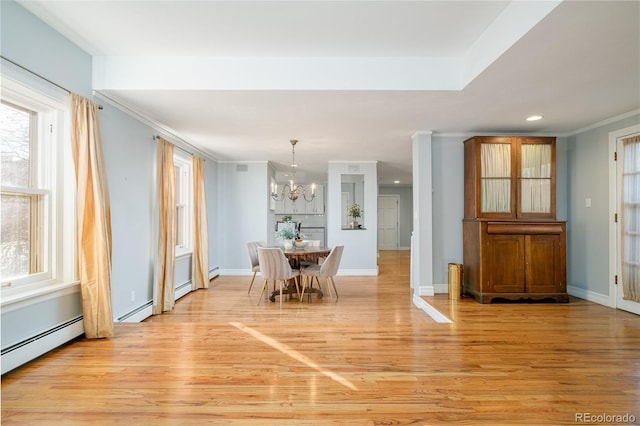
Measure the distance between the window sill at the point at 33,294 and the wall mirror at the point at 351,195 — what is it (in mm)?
5224

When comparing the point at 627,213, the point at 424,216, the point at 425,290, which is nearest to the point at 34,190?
the point at 424,216

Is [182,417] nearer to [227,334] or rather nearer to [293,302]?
[227,334]

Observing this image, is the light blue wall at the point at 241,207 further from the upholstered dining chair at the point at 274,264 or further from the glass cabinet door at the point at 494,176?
the glass cabinet door at the point at 494,176

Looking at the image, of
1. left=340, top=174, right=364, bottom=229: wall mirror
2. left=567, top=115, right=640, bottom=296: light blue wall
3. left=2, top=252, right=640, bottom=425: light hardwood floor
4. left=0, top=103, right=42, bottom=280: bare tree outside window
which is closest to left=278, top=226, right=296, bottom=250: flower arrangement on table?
left=2, top=252, right=640, bottom=425: light hardwood floor

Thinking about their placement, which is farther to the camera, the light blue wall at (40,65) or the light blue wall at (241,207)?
the light blue wall at (241,207)

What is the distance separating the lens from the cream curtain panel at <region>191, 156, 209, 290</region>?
5.40 m

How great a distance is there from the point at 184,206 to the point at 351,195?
144 inches

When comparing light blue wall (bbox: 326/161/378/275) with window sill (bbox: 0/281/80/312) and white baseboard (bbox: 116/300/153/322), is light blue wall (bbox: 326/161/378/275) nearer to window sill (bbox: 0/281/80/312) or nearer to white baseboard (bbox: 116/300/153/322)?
white baseboard (bbox: 116/300/153/322)

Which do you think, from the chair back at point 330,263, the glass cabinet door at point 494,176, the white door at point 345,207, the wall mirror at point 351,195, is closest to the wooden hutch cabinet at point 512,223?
the glass cabinet door at point 494,176

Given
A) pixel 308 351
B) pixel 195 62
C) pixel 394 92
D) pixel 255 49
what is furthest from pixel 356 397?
pixel 195 62

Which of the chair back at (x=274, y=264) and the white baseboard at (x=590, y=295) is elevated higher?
the chair back at (x=274, y=264)

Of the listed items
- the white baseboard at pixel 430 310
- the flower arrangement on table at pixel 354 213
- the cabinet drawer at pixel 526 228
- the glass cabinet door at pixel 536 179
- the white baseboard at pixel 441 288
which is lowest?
the white baseboard at pixel 430 310

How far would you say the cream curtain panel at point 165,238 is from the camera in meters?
4.12

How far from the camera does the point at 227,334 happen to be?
3.11 m
